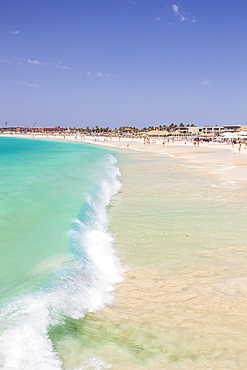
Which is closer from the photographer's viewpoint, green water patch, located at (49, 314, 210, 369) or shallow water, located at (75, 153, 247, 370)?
green water patch, located at (49, 314, 210, 369)

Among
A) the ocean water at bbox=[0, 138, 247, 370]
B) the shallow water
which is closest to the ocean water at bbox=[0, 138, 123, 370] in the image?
the ocean water at bbox=[0, 138, 247, 370]

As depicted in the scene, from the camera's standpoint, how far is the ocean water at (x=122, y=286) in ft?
13.4

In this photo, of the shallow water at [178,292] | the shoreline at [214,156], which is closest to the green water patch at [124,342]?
the shallow water at [178,292]

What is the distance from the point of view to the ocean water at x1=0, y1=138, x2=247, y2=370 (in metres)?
4.07

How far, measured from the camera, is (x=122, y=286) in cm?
623

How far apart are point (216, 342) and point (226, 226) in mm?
6029

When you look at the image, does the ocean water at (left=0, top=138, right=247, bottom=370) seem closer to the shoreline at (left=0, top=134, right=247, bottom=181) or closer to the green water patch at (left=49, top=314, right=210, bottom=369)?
the green water patch at (left=49, top=314, right=210, bottom=369)

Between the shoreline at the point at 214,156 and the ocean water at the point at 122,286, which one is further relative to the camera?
the shoreline at the point at 214,156

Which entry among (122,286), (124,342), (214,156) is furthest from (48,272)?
(214,156)

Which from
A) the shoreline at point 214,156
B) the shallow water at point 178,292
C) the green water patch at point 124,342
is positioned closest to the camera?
the green water patch at point 124,342

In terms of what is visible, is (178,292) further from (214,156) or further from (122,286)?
(214,156)

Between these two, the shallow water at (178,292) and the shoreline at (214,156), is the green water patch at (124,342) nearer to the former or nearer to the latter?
the shallow water at (178,292)

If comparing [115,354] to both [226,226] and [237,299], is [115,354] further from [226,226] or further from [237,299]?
[226,226]

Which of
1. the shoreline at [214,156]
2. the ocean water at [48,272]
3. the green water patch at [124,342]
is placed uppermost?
the shoreline at [214,156]
